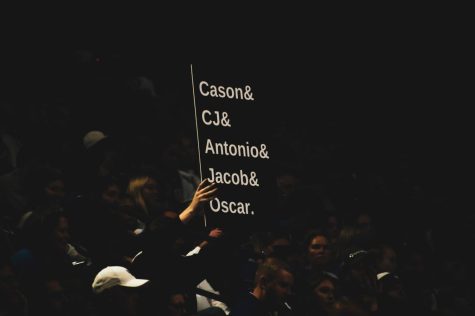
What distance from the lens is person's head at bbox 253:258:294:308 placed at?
7.73 meters

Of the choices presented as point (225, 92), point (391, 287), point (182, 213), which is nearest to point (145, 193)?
point (182, 213)

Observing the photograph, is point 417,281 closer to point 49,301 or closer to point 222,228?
point 222,228

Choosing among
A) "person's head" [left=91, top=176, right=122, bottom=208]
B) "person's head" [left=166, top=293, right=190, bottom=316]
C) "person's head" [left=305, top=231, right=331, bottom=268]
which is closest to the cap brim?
"person's head" [left=166, top=293, right=190, bottom=316]

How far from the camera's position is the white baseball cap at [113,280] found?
7.04 meters

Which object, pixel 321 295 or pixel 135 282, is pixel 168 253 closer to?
pixel 135 282

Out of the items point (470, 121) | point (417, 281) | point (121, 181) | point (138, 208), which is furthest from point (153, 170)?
point (470, 121)

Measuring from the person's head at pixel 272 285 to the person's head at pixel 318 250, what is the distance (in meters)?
1.56

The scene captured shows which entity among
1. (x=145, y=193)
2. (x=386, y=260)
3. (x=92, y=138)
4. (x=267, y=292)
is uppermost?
(x=92, y=138)

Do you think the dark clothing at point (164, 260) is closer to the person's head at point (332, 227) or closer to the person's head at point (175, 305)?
the person's head at point (175, 305)

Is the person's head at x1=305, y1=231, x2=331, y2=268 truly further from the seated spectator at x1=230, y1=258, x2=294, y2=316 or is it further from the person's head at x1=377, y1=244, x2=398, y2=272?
the seated spectator at x1=230, y1=258, x2=294, y2=316

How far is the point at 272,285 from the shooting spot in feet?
A: 25.4

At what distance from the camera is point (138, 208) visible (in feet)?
27.7

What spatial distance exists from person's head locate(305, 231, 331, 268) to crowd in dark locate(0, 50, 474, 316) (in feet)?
0.04

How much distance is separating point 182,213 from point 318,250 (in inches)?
77.4
